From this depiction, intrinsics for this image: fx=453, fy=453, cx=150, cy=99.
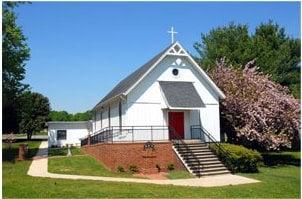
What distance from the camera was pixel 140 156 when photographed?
25172 millimetres

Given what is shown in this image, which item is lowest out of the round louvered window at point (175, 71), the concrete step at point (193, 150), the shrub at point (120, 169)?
the shrub at point (120, 169)

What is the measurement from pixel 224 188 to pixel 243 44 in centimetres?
3044

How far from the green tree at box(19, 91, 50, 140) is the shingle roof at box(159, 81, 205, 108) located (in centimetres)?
3571

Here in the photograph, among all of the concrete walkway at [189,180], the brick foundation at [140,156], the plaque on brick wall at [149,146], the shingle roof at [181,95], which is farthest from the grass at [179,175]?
the shingle roof at [181,95]

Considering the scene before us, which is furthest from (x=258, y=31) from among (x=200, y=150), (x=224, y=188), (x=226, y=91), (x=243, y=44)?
(x=224, y=188)

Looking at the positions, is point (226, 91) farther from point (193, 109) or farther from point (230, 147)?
point (230, 147)

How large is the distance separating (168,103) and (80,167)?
6.86m

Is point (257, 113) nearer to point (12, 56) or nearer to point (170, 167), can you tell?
point (170, 167)

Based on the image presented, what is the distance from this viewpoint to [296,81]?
49094mm

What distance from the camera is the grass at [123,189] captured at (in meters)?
16.0

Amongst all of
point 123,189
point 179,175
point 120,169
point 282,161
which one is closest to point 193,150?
point 179,175

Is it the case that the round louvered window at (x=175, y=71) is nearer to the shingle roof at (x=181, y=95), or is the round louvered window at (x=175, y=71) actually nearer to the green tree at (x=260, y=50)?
the shingle roof at (x=181, y=95)

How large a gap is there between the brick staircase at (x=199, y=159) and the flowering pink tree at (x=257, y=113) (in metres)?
4.72

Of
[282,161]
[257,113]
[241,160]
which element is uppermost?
[257,113]
